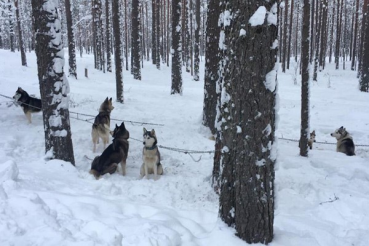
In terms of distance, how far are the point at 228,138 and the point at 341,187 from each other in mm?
4192

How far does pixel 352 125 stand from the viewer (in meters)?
13.3

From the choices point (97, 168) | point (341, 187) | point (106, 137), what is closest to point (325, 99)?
point (341, 187)

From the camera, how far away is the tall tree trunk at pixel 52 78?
6.38 m

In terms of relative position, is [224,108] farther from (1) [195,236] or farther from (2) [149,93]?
(2) [149,93]

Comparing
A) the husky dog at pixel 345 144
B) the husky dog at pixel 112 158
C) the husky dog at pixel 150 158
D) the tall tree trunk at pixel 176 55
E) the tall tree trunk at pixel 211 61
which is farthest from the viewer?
the tall tree trunk at pixel 176 55

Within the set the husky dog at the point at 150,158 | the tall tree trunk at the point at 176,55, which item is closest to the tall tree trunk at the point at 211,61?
the husky dog at the point at 150,158

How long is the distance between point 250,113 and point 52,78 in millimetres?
4914

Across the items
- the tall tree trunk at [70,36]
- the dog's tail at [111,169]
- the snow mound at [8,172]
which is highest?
the tall tree trunk at [70,36]

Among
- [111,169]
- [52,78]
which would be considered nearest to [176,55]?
[52,78]

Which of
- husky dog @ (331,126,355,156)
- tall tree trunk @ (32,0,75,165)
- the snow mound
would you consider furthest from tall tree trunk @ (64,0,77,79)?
husky dog @ (331,126,355,156)

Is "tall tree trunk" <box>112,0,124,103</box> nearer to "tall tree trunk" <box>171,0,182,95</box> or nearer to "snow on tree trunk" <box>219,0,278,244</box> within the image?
"tall tree trunk" <box>171,0,182,95</box>

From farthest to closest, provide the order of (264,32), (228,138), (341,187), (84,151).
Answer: (84,151) < (341,187) < (228,138) < (264,32)

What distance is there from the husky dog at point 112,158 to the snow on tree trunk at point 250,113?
12.3 ft

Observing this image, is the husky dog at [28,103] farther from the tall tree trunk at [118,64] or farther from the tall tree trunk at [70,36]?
the tall tree trunk at [70,36]
